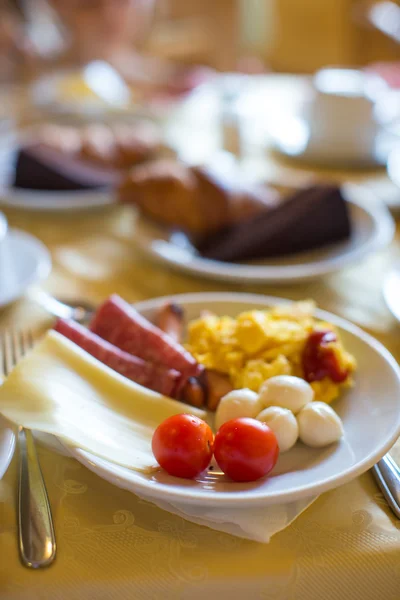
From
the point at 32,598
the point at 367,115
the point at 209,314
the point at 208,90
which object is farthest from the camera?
the point at 208,90

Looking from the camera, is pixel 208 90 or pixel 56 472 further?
pixel 208 90

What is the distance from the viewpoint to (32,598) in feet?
1.98

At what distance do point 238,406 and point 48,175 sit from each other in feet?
3.37

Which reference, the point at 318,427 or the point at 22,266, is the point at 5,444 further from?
the point at 22,266

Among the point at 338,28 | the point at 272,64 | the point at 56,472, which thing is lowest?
the point at 272,64

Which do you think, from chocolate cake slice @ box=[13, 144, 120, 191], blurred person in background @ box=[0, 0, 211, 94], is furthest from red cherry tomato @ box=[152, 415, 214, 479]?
blurred person in background @ box=[0, 0, 211, 94]

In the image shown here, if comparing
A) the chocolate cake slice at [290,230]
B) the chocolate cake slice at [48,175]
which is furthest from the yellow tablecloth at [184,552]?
the chocolate cake slice at [48,175]

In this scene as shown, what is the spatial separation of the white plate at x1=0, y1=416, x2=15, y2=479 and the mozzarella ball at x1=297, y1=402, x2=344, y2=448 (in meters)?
0.32

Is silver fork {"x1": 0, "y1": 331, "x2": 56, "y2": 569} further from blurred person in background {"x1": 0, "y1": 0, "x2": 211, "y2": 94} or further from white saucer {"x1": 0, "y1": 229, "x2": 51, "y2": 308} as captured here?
blurred person in background {"x1": 0, "y1": 0, "x2": 211, "y2": 94}

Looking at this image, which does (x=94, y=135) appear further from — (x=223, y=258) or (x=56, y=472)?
(x=56, y=472)

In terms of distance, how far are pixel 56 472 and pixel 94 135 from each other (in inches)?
51.2

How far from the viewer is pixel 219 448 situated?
27.2 inches

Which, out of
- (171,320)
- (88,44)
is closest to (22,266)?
(171,320)

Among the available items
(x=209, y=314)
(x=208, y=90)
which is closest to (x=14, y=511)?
(x=209, y=314)
